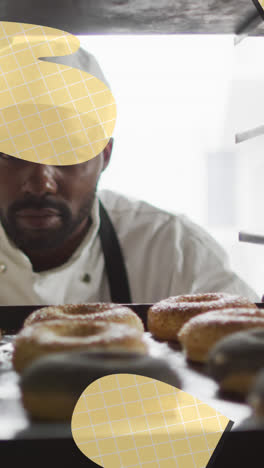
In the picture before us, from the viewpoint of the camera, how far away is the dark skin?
0.67 metres

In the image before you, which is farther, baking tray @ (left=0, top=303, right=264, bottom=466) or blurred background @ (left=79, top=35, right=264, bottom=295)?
blurred background @ (left=79, top=35, right=264, bottom=295)

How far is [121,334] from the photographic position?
1.76 ft

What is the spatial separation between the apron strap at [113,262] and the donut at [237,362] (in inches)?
14.7

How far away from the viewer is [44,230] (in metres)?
0.71

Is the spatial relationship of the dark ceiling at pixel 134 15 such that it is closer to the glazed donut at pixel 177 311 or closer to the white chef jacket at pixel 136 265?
the white chef jacket at pixel 136 265

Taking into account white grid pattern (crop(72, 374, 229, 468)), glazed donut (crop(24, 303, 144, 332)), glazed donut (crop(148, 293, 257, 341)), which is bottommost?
glazed donut (crop(148, 293, 257, 341))

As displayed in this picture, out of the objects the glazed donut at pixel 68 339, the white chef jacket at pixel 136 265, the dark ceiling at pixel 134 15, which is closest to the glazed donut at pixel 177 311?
the white chef jacket at pixel 136 265

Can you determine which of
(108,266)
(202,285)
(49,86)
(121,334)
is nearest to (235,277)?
(202,285)

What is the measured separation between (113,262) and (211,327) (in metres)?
0.32

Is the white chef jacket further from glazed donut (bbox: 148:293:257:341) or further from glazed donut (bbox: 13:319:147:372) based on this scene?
glazed donut (bbox: 13:319:147:372)

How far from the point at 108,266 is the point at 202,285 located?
0.20m

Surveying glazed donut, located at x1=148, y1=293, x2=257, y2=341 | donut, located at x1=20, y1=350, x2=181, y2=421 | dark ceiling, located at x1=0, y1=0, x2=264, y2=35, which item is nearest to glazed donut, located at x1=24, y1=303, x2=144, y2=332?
glazed donut, located at x1=148, y1=293, x2=257, y2=341

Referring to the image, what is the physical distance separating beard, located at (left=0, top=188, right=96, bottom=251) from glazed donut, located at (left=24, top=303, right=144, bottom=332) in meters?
0.11

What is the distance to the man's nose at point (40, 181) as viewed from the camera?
666 mm
